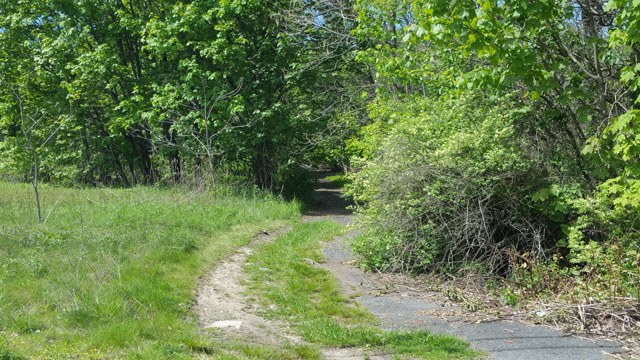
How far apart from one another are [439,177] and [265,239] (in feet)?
15.9

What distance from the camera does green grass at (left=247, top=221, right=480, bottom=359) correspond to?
216 inches

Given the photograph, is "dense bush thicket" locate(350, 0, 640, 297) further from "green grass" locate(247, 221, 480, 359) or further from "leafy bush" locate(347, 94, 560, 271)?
"green grass" locate(247, 221, 480, 359)

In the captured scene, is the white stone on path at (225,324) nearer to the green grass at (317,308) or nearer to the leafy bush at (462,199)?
the green grass at (317,308)

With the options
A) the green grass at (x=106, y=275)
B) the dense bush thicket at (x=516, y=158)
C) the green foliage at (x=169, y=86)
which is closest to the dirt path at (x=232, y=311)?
the green grass at (x=106, y=275)

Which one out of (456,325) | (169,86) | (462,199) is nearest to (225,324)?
(456,325)

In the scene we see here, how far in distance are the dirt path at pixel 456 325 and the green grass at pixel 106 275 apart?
2032mm

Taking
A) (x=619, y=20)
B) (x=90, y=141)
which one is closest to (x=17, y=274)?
(x=619, y=20)

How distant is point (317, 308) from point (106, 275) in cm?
287

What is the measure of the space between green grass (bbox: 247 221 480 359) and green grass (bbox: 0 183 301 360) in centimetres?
77

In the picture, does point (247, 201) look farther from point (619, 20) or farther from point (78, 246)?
point (619, 20)

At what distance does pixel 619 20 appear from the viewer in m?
6.58

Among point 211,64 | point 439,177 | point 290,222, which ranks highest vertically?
point 211,64

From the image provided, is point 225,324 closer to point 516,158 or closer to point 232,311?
point 232,311

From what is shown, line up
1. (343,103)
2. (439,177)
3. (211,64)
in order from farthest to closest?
1. (343,103)
2. (211,64)
3. (439,177)
